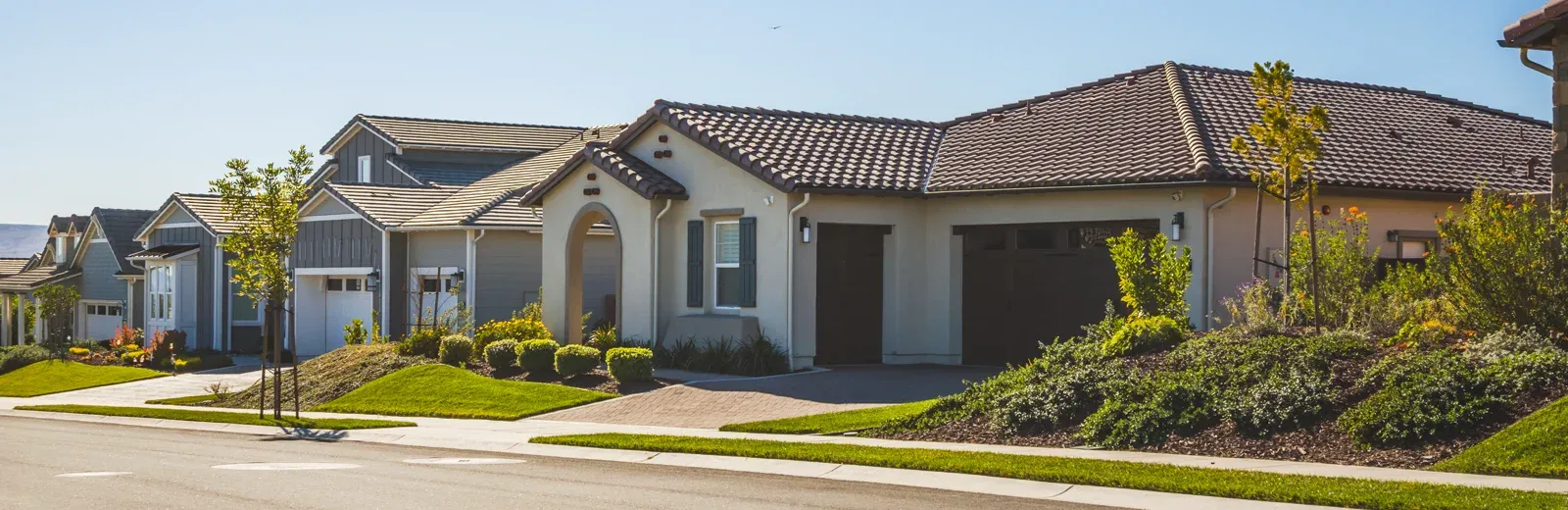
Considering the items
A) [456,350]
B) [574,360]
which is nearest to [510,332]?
[456,350]

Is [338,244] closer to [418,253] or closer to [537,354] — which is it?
[418,253]

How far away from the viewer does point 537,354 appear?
24.5 m

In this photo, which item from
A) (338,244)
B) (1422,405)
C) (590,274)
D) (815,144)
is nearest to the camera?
(1422,405)

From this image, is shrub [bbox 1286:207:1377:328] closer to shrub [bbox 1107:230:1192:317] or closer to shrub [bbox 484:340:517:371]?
shrub [bbox 1107:230:1192:317]

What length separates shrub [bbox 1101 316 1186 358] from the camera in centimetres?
1723

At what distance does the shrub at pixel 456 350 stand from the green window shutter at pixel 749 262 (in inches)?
192

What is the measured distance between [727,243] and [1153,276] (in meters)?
7.94

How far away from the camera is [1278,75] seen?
703 inches

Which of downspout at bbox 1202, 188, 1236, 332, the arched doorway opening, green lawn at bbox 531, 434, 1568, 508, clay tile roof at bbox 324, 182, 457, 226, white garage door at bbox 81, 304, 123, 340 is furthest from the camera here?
white garage door at bbox 81, 304, 123, 340

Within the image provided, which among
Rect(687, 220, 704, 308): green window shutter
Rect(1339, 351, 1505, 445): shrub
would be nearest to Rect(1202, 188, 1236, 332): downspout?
Rect(1339, 351, 1505, 445): shrub

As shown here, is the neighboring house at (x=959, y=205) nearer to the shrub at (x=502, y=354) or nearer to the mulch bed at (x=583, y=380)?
the mulch bed at (x=583, y=380)

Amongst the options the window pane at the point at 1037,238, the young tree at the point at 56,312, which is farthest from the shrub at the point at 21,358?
the window pane at the point at 1037,238

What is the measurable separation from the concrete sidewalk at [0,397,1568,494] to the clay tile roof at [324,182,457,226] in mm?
10061

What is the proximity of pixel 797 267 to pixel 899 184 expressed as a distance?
2307 millimetres
